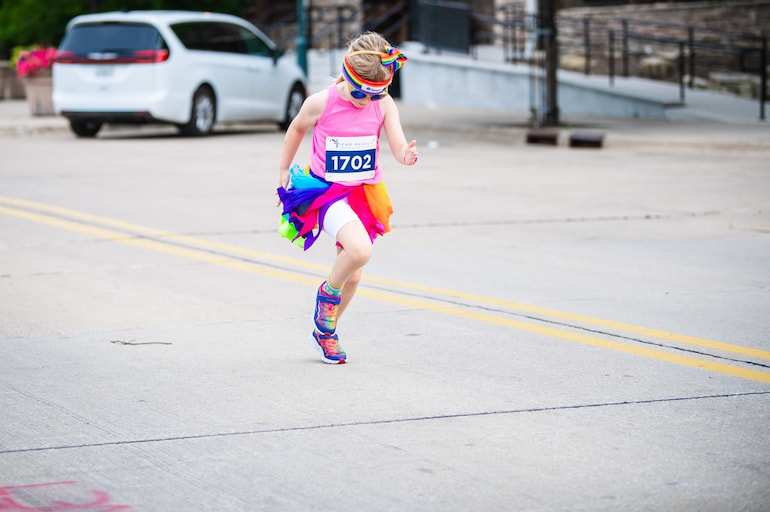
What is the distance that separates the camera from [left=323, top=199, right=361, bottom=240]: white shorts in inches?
225

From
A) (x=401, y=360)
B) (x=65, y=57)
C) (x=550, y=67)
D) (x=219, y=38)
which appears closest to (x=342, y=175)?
(x=401, y=360)

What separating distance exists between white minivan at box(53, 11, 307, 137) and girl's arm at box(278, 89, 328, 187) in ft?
43.5

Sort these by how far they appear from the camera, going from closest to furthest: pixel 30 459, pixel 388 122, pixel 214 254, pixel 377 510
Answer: pixel 377 510 < pixel 30 459 < pixel 388 122 < pixel 214 254

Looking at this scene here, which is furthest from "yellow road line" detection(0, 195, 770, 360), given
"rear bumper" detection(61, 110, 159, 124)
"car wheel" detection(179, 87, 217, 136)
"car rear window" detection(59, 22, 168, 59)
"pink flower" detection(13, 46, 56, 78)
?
"pink flower" detection(13, 46, 56, 78)

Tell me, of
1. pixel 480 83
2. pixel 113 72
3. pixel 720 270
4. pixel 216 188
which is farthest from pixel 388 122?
pixel 480 83

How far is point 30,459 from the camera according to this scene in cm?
434

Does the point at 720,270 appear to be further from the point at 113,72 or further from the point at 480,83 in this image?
the point at 480,83

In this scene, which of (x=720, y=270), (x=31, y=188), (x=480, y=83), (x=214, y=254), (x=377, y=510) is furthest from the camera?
(x=480, y=83)

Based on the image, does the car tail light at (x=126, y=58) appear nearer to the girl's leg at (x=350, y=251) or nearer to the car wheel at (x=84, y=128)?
the car wheel at (x=84, y=128)

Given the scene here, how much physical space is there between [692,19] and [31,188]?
704 inches

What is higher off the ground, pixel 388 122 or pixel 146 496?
pixel 388 122

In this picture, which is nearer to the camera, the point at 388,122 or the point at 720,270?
the point at 388,122

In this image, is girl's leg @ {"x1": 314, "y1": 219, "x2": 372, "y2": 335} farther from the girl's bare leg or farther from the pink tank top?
the pink tank top

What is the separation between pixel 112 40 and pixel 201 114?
180cm
